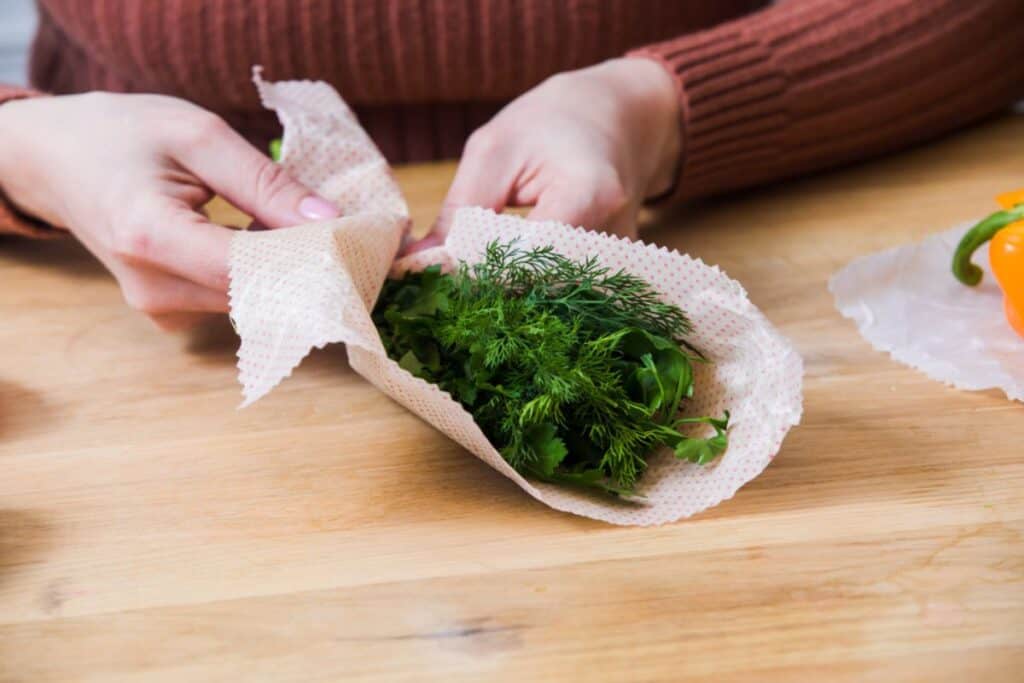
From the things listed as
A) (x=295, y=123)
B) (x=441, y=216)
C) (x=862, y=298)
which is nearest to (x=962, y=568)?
(x=862, y=298)

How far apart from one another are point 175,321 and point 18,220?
0.24 metres

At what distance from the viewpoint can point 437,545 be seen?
2.05 ft

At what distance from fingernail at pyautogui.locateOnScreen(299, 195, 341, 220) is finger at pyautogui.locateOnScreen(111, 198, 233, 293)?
2.3 inches

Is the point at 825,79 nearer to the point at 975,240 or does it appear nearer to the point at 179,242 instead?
the point at 975,240

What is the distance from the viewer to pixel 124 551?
2.07 feet

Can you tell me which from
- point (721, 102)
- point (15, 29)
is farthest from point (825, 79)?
point (15, 29)

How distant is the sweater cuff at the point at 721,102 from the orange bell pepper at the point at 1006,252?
26 cm

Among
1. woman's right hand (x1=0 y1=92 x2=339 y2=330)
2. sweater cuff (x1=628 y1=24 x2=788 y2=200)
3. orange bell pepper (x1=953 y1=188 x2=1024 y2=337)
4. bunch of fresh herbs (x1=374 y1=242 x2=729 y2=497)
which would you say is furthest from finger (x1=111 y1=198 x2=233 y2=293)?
orange bell pepper (x1=953 y1=188 x2=1024 y2=337)

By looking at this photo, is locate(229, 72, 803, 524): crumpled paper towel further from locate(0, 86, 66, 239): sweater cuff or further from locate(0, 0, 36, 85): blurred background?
locate(0, 0, 36, 85): blurred background

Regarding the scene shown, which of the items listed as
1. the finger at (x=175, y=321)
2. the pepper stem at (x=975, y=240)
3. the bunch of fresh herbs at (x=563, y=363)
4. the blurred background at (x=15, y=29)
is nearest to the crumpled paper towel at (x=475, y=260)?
the bunch of fresh herbs at (x=563, y=363)

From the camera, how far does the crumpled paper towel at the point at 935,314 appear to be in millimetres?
779

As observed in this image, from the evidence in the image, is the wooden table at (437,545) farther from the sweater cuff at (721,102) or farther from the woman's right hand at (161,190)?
the sweater cuff at (721,102)

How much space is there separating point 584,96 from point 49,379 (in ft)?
1.64

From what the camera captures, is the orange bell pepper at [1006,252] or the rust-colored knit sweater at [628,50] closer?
the orange bell pepper at [1006,252]
